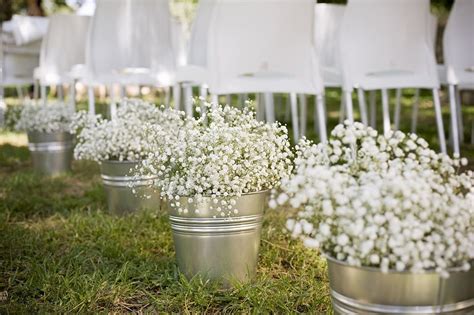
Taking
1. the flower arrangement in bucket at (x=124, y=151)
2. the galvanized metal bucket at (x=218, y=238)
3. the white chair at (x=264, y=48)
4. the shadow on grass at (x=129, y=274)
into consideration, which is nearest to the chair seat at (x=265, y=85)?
the white chair at (x=264, y=48)

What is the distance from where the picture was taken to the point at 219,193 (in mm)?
2066

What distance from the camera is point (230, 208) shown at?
6.77ft

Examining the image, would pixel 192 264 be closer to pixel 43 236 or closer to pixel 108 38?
pixel 43 236

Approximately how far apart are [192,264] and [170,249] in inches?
20.1

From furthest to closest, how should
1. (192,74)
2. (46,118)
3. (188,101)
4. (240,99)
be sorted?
1. (240,99)
2. (192,74)
3. (46,118)
4. (188,101)

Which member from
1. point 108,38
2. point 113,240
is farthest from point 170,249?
point 108,38

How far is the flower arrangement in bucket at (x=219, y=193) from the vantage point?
2100 millimetres

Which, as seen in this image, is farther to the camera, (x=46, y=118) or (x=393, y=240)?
(x=46, y=118)

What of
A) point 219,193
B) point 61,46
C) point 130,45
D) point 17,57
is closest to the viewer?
point 219,193

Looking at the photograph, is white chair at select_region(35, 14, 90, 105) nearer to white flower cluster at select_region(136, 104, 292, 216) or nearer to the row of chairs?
the row of chairs

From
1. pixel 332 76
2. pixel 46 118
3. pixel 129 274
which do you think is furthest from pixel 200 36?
pixel 129 274

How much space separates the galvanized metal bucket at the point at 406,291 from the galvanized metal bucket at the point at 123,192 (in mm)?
1689

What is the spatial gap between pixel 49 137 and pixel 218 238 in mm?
2321

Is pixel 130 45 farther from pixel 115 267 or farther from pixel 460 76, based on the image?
pixel 115 267
